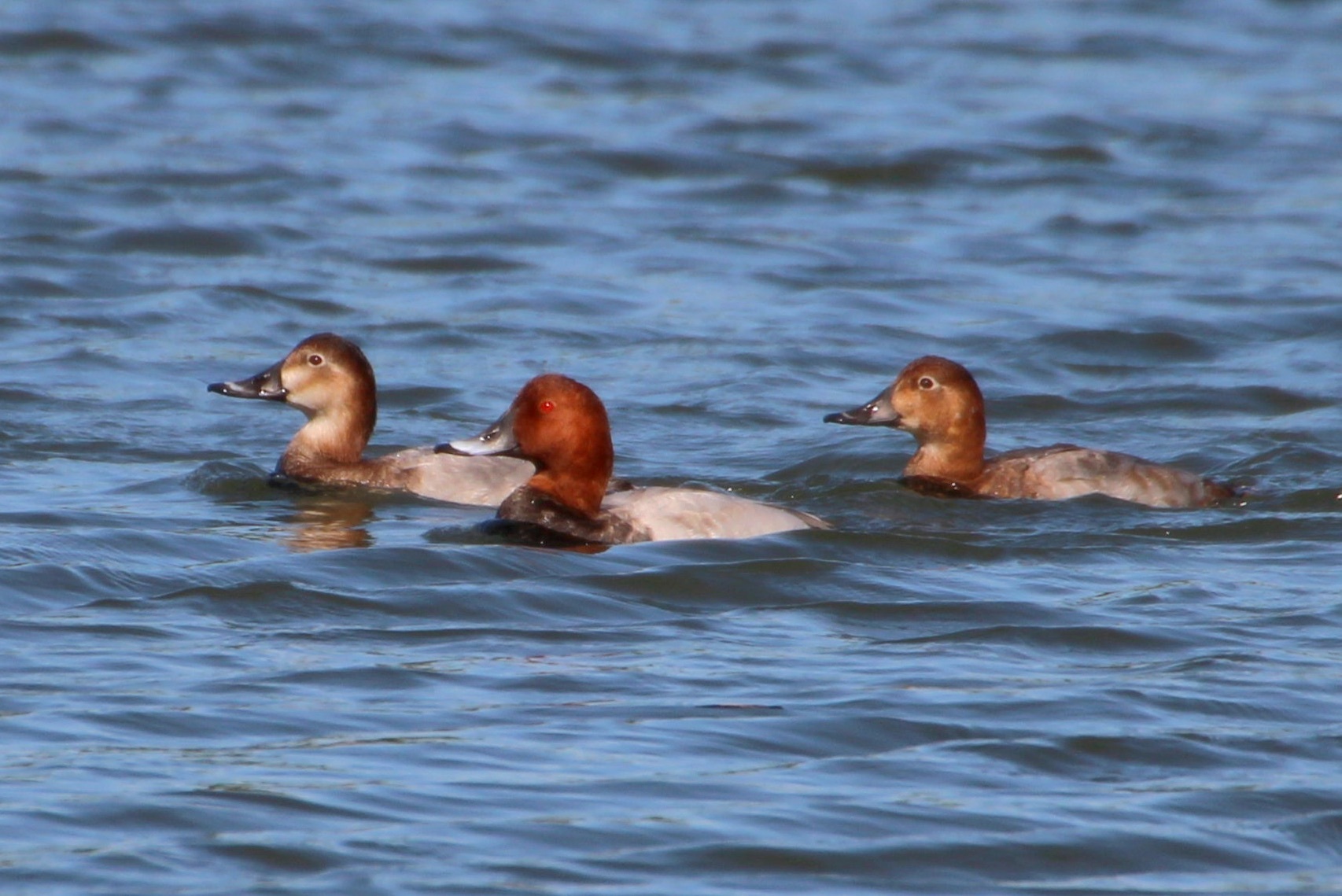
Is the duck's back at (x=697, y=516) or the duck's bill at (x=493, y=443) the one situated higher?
the duck's bill at (x=493, y=443)

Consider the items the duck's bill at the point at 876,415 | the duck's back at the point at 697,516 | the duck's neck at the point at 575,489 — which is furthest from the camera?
the duck's bill at the point at 876,415

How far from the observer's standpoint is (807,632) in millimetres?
8523

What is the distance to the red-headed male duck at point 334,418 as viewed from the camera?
1175cm

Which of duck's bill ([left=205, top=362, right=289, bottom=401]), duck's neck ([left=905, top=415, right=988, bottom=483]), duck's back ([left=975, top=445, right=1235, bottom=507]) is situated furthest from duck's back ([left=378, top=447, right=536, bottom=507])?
duck's back ([left=975, top=445, right=1235, bottom=507])

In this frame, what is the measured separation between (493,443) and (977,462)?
266cm

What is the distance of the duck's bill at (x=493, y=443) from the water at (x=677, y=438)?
48 centimetres

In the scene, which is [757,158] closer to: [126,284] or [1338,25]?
[126,284]

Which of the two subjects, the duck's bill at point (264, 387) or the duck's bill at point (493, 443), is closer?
the duck's bill at point (493, 443)

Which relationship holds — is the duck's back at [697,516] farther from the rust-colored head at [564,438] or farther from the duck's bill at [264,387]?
the duck's bill at [264,387]

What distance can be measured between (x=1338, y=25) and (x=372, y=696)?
25.1 metres

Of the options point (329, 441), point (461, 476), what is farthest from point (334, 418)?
point (461, 476)

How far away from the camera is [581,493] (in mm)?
10328

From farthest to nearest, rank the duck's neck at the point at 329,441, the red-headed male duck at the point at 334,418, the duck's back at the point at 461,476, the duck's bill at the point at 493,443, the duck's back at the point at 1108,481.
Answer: the duck's neck at the point at 329,441, the red-headed male duck at the point at 334,418, the duck's back at the point at 461,476, the duck's back at the point at 1108,481, the duck's bill at the point at 493,443

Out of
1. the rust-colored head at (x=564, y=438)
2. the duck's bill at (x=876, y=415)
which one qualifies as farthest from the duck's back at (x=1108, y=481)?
the rust-colored head at (x=564, y=438)
